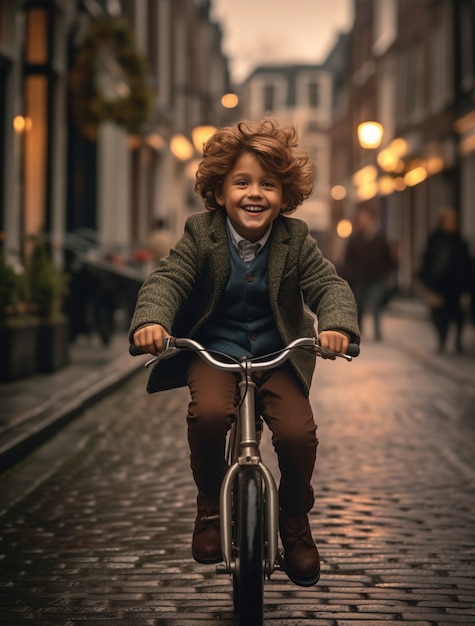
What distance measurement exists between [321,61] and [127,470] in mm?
63946

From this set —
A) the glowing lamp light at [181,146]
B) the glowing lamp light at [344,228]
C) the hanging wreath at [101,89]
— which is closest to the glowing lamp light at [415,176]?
the glowing lamp light at [181,146]

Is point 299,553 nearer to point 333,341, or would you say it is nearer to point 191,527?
point 333,341

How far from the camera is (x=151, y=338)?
11.0ft

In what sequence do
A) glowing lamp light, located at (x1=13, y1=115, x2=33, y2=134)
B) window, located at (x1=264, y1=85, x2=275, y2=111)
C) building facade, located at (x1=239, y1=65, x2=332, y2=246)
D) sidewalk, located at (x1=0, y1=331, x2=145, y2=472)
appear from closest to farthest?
1. sidewalk, located at (x1=0, y1=331, x2=145, y2=472)
2. glowing lamp light, located at (x1=13, y1=115, x2=33, y2=134)
3. building facade, located at (x1=239, y1=65, x2=332, y2=246)
4. window, located at (x1=264, y1=85, x2=275, y2=111)

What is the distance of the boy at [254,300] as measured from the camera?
3.61m

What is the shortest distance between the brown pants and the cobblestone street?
1.53 feet

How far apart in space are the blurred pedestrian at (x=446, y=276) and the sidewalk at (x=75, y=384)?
0.40 meters

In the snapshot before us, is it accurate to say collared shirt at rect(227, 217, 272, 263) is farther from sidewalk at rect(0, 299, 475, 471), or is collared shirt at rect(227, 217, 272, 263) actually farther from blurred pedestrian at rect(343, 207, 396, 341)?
blurred pedestrian at rect(343, 207, 396, 341)

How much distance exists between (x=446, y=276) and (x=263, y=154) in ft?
37.9

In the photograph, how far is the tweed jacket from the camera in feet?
11.9

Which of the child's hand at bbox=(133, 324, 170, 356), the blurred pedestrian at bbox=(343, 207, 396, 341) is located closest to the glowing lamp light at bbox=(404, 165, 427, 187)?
the blurred pedestrian at bbox=(343, 207, 396, 341)

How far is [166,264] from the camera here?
368 cm

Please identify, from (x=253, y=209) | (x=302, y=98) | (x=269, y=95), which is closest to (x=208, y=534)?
(x=253, y=209)

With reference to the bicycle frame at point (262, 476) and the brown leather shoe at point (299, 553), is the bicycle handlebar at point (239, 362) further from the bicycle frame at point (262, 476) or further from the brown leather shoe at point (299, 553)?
the brown leather shoe at point (299, 553)
